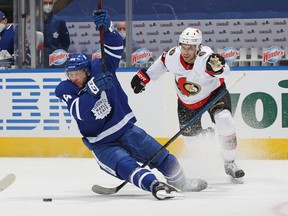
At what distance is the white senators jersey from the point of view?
6.25m

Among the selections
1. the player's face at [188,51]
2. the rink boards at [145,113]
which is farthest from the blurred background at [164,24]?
the player's face at [188,51]

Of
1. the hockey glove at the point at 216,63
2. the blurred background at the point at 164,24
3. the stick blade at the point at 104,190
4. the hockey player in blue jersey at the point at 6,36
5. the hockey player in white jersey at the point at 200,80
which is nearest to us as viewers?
the stick blade at the point at 104,190

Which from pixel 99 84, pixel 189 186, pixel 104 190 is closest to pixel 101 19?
pixel 99 84

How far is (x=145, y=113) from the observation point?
8039 mm

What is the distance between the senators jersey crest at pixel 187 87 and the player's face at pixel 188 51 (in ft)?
0.82

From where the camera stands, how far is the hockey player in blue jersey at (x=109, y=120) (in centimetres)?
535

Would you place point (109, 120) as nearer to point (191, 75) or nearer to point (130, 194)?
point (130, 194)

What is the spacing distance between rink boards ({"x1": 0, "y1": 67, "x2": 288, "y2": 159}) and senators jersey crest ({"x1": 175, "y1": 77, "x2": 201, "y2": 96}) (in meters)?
1.34

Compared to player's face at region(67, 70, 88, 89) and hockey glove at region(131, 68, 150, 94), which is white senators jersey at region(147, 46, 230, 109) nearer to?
hockey glove at region(131, 68, 150, 94)

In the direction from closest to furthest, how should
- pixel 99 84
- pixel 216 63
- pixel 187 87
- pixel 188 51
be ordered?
pixel 99 84 → pixel 216 63 → pixel 188 51 → pixel 187 87

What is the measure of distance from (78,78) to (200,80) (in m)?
1.22

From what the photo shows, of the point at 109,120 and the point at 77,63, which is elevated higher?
the point at 77,63

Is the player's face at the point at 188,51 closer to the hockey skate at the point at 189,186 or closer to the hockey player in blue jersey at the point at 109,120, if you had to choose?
the hockey player in blue jersey at the point at 109,120

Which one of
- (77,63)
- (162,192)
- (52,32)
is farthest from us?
(52,32)
